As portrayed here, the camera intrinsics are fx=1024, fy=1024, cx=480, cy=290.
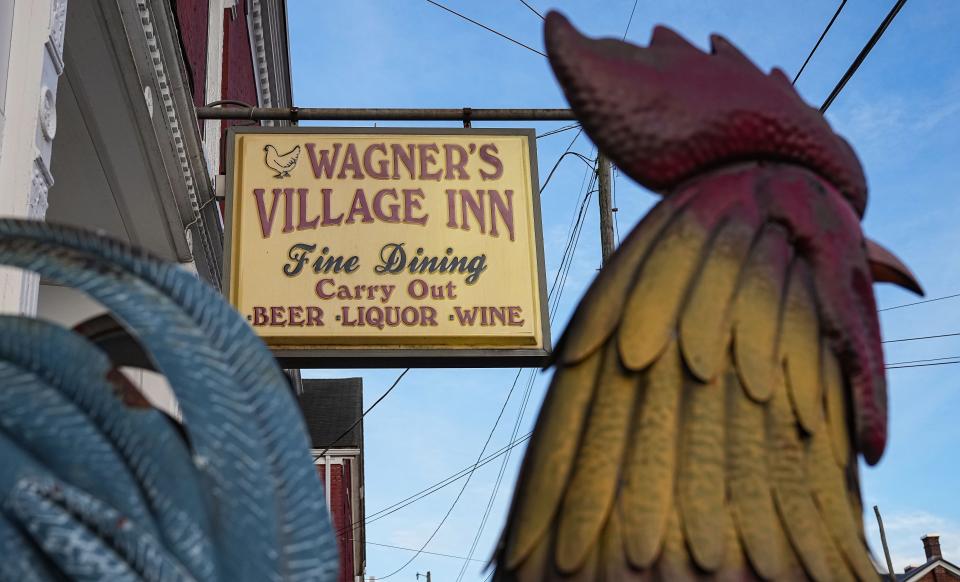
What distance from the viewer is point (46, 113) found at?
3984 mm

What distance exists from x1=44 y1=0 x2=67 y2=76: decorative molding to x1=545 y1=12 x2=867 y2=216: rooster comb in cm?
336

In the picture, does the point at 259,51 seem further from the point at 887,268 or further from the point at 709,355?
the point at 709,355

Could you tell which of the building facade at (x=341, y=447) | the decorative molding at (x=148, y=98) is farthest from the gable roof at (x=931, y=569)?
the decorative molding at (x=148, y=98)

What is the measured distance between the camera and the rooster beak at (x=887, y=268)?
1.33 m

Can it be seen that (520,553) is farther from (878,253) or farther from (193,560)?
(878,253)

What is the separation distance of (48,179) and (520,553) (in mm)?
3476

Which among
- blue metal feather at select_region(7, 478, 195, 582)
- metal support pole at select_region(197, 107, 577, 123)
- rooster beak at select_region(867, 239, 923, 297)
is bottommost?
blue metal feather at select_region(7, 478, 195, 582)

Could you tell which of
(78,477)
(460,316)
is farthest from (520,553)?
(460,316)

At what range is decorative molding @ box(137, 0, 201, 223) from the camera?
557cm

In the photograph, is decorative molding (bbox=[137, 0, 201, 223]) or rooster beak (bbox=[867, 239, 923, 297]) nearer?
rooster beak (bbox=[867, 239, 923, 297])

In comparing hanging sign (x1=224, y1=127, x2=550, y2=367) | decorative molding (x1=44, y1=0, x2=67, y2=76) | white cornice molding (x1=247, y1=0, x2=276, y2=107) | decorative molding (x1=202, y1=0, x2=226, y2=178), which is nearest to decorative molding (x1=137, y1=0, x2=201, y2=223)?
hanging sign (x1=224, y1=127, x2=550, y2=367)

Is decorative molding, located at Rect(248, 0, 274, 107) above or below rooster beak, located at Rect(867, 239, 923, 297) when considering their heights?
above

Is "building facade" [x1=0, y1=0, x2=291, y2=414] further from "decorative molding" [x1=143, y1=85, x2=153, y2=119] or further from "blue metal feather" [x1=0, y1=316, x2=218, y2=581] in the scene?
"blue metal feather" [x1=0, y1=316, x2=218, y2=581]

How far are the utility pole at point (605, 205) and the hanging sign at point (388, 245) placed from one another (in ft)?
9.24
